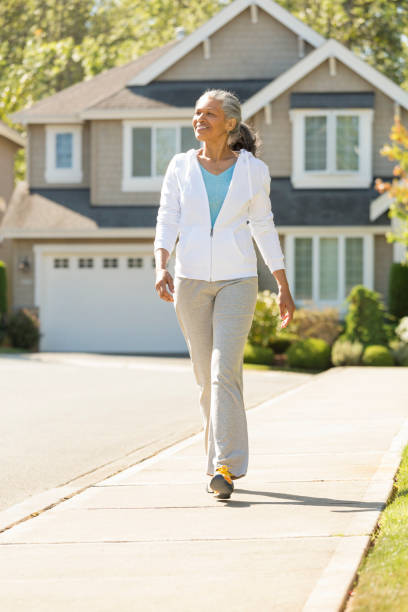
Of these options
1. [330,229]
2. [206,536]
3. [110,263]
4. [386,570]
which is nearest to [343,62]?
[330,229]

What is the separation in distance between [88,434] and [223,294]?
4635 mm

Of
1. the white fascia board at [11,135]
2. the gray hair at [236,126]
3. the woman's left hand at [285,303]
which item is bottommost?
the woman's left hand at [285,303]

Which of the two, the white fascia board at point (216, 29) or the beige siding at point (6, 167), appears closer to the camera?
the white fascia board at point (216, 29)

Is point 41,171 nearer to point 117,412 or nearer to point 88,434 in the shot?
point 117,412

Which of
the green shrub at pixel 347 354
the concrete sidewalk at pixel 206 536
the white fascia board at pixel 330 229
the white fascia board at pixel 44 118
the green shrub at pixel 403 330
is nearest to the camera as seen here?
the concrete sidewalk at pixel 206 536

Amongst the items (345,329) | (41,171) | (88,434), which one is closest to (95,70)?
(41,171)

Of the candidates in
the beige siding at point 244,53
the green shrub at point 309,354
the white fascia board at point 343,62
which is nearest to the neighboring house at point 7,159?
the beige siding at point 244,53

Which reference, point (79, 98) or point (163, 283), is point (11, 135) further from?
point (163, 283)

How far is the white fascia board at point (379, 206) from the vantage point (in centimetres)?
2484

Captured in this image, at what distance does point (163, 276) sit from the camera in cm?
637

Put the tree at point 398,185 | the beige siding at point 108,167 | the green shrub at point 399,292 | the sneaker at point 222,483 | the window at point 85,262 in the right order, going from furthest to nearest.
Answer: the beige siding at point 108,167, the window at point 85,262, the green shrub at point 399,292, the tree at point 398,185, the sneaker at point 222,483

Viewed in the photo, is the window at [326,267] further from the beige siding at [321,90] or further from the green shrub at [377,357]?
the green shrub at [377,357]

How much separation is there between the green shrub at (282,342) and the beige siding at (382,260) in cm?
382

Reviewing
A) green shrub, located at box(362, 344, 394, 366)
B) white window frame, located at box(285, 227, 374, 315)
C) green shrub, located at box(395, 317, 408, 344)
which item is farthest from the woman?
white window frame, located at box(285, 227, 374, 315)
